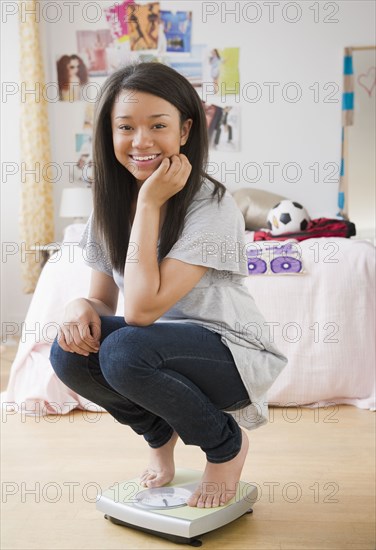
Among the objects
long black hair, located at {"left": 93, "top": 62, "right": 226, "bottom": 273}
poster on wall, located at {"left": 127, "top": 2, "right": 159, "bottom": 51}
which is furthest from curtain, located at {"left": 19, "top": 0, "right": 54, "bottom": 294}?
long black hair, located at {"left": 93, "top": 62, "right": 226, "bottom": 273}

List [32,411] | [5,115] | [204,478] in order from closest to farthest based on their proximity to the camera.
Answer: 1. [204,478]
2. [32,411]
3. [5,115]

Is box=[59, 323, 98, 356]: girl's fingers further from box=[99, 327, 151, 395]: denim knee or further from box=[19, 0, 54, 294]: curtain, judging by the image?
box=[19, 0, 54, 294]: curtain

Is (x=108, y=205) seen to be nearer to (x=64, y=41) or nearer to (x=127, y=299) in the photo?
(x=127, y=299)

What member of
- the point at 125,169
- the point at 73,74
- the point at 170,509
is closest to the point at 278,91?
the point at 73,74

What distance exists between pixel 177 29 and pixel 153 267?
3730 millimetres

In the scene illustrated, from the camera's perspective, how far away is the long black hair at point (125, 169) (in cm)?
163

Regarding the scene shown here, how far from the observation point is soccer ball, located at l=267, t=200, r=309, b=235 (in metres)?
3.65

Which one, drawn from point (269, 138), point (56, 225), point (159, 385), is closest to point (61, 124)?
point (56, 225)

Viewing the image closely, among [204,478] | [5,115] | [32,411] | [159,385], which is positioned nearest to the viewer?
[159,385]

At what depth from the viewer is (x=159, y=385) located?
1533mm

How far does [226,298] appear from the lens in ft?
5.48

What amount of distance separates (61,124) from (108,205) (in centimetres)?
348

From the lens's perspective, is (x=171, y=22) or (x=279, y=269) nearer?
(x=279, y=269)

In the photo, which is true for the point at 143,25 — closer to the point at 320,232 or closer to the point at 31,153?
the point at 31,153
